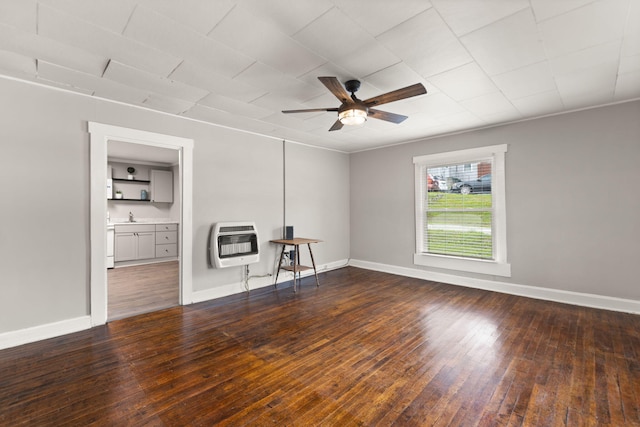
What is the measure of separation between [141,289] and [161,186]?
362 cm

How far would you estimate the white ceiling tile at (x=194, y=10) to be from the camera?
1.79m

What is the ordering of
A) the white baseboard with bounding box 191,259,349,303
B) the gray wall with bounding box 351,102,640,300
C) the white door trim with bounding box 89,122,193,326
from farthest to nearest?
the white baseboard with bounding box 191,259,349,303
the gray wall with bounding box 351,102,640,300
the white door trim with bounding box 89,122,193,326

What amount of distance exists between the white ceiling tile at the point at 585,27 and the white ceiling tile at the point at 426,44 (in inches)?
22.1

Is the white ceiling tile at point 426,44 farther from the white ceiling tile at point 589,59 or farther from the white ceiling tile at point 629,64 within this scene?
the white ceiling tile at point 629,64

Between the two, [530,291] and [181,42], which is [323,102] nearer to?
[181,42]

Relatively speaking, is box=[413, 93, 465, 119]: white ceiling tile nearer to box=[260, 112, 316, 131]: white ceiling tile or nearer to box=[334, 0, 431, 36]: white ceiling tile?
box=[334, 0, 431, 36]: white ceiling tile

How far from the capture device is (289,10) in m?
1.85

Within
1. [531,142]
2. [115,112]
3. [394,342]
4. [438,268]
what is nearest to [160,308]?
[115,112]

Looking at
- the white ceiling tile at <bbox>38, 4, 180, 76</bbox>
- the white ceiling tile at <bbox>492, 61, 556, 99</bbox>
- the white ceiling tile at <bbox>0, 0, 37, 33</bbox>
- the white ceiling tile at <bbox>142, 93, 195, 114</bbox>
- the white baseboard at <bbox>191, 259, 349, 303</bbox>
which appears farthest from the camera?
the white baseboard at <bbox>191, 259, 349, 303</bbox>

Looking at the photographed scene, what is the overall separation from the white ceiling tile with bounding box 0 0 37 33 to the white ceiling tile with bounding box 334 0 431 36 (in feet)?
6.30

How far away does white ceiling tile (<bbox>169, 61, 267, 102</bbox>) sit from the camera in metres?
2.63

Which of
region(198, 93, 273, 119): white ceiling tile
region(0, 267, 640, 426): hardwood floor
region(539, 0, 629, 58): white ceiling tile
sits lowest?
region(0, 267, 640, 426): hardwood floor

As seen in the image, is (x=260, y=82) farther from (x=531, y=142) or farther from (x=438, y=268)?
(x=438, y=268)

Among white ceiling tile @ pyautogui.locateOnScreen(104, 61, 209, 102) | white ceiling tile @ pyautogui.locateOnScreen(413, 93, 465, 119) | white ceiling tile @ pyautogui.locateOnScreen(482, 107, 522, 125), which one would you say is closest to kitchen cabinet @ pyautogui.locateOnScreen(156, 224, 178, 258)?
white ceiling tile @ pyautogui.locateOnScreen(104, 61, 209, 102)
